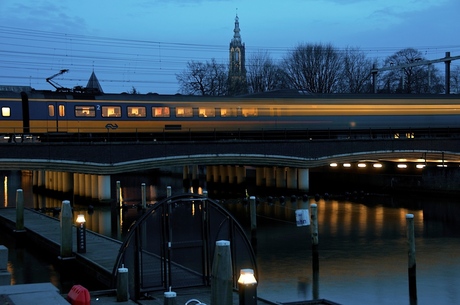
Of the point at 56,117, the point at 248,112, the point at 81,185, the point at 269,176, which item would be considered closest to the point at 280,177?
the point at 269,176

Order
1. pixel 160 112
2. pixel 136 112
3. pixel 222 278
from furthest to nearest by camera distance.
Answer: pixel 160 112 → pixel 136 112 → pixel 222 278

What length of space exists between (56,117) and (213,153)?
1060 centimetres

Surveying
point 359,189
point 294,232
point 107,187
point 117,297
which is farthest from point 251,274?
point 359,189

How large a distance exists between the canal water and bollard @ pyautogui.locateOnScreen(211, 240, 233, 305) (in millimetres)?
6514

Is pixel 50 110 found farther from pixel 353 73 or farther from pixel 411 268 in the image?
pixel 353 73

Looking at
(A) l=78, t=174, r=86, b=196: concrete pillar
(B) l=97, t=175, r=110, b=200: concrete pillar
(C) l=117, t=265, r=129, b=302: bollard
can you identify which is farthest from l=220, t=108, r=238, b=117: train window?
(C) l=117, t=265, r=129, b=302: bollard

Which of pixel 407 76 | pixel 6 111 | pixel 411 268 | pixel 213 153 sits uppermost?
pixel 407 76

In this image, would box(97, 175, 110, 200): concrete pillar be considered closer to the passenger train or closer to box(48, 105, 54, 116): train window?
the passenger train

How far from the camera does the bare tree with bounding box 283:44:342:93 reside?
275 ft

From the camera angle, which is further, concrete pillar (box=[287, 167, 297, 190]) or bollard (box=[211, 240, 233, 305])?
concrete pillar (box=[287, 167, 297, 190])

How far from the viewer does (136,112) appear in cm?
4425

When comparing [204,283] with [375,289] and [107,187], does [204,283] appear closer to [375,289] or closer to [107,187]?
[375,289]

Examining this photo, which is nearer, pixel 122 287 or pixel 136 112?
pixel 122 287

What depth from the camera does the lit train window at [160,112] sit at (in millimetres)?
44719
